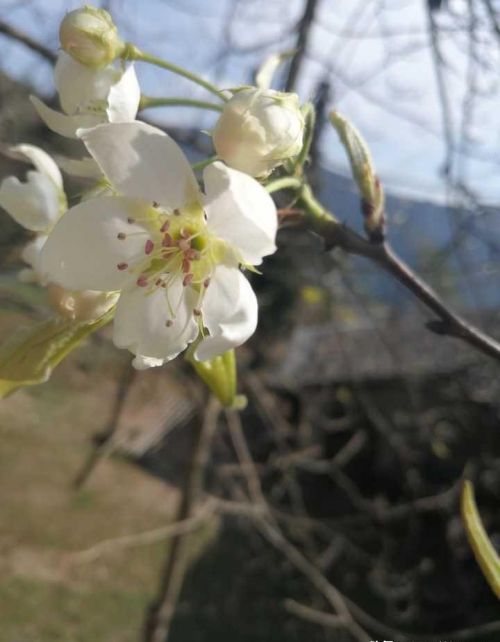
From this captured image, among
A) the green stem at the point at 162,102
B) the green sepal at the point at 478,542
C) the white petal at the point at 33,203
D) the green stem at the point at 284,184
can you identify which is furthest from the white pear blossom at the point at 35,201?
the green sepal at the point at 478,542

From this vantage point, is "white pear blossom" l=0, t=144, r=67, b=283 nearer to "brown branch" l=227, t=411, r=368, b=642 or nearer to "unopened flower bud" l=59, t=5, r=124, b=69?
"unopened flower bud" l=59, t=5, r=124, b=69

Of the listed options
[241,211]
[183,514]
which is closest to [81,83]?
[241,211]

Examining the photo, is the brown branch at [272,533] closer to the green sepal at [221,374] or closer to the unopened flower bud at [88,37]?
the green sepal at [221,374]

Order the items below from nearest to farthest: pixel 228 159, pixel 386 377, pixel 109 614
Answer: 1. pixel 228 159
2. pixel 109 614
3. pixel 386 377

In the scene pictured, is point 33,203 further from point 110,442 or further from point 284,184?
point 110,442

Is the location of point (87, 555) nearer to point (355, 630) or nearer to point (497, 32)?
point (355, 630)

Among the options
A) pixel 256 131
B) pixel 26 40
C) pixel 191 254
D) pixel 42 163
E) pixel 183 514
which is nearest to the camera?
pixel 256 131

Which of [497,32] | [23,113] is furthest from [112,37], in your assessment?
[23,113]
